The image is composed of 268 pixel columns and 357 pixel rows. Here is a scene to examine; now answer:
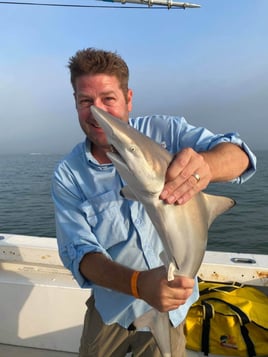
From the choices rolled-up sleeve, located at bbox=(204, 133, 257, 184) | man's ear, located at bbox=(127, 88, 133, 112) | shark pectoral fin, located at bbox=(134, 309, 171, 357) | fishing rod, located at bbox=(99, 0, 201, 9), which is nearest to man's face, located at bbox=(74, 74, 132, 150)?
man's ear, located at bbox=(127, 88, 133, 112)

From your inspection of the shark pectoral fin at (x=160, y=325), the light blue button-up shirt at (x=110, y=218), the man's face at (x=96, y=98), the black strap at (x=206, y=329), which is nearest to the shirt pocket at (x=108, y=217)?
the light blue button-up shirt at (x=110, y=218)

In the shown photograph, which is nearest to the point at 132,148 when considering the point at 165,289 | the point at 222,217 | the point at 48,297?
the point at 165,289

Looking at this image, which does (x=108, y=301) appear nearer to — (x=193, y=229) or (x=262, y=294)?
(x=193, y=229)

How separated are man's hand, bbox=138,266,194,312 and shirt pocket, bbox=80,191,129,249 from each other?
57cm

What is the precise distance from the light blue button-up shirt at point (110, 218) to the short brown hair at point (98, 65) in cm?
40

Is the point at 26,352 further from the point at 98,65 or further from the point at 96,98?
the point at 98,65

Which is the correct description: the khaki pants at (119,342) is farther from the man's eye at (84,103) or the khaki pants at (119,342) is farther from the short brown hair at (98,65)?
the short brown hair at (98,65)

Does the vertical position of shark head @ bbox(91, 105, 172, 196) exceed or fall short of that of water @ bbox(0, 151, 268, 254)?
it exceeds it

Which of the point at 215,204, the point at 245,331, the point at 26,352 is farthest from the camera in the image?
the point at 26,352

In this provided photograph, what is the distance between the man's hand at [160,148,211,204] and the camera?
5.21 ft

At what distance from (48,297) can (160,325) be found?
7.05 feet

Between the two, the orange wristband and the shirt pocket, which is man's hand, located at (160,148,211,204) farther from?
the shirt pocket

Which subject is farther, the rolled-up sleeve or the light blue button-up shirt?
the light blue button-up shirt

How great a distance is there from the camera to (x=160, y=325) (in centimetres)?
218
